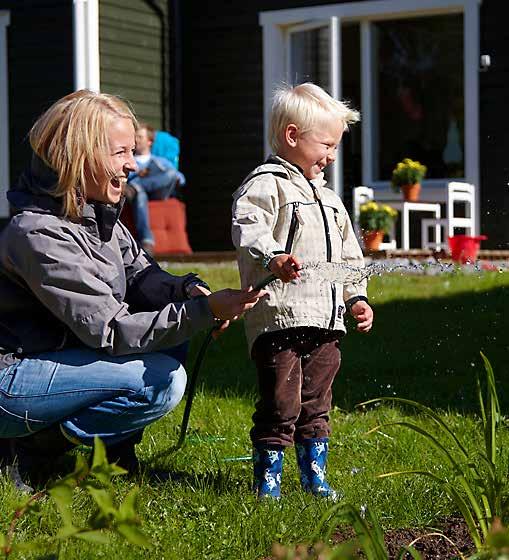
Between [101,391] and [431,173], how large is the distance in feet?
31.6

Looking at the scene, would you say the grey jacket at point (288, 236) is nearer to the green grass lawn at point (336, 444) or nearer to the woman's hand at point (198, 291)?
the woman's hand at point (198, 291)

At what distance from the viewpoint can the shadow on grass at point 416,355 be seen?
482 centimetres

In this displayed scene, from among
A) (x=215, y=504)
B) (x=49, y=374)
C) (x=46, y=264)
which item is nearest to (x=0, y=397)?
(x=49, y=374)

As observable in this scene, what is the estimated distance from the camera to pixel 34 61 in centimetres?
1251

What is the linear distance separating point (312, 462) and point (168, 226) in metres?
8.45

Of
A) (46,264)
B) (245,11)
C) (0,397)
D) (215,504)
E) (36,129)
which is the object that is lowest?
(215,504)

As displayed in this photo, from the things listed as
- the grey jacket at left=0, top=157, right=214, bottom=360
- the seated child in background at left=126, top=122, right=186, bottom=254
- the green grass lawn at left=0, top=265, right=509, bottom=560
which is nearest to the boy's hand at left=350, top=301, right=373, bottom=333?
the green grass lawn at left=0, top=265, right=509, bottom=560

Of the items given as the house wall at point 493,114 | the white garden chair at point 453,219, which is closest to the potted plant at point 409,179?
the white garden chair at point 453,219

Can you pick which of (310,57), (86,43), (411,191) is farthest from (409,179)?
(86,43)

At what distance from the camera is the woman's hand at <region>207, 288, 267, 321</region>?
117 inches

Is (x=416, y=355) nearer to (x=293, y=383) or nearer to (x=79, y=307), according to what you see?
(x=293, y=383)

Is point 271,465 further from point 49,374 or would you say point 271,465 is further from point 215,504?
point 49,374

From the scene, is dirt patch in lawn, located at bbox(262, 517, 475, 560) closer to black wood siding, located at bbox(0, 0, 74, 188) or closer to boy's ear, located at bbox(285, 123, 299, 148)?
boy's ear, located at bbox(285, 123, 299, 148)

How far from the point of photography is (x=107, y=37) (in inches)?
468
